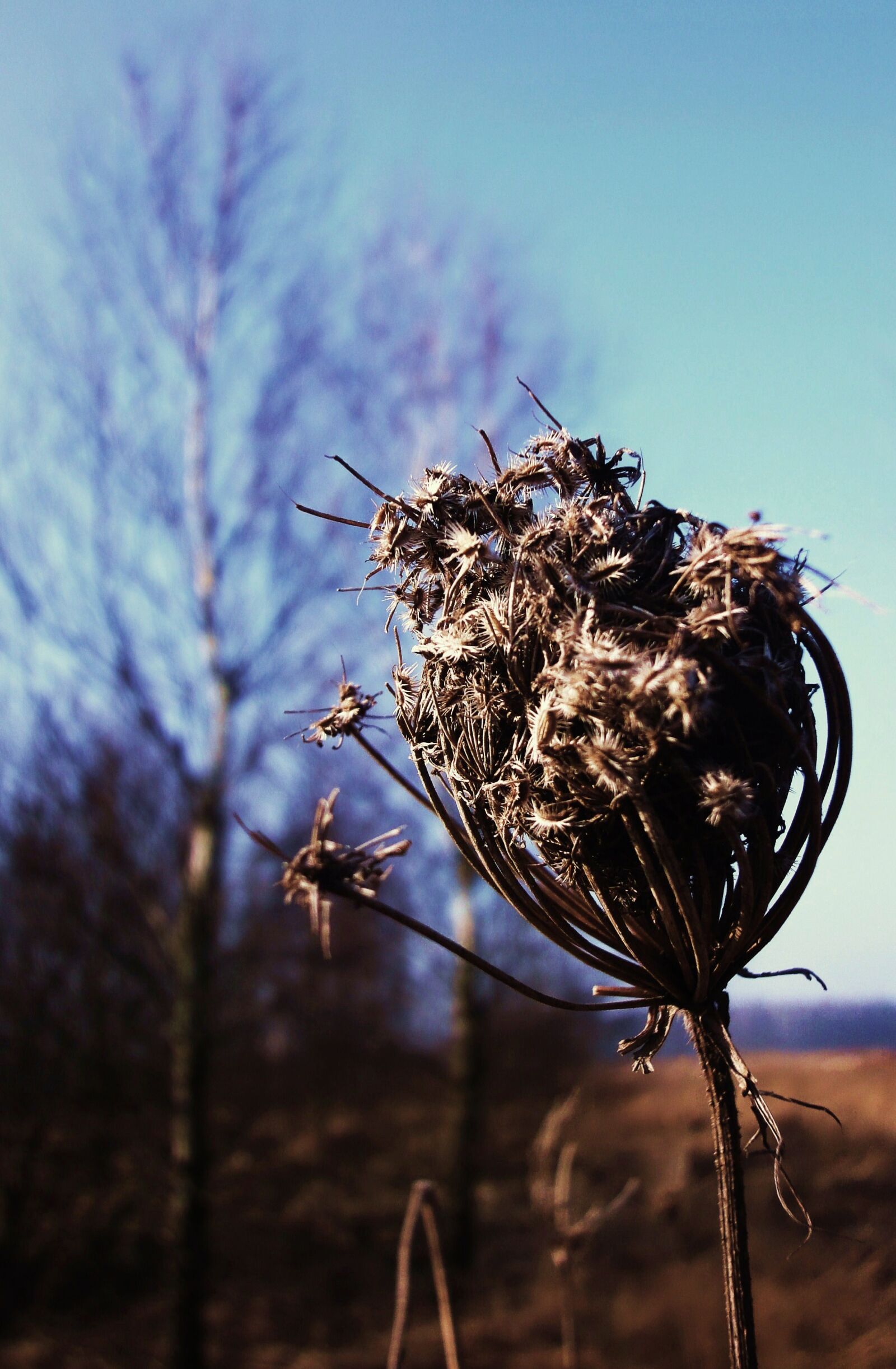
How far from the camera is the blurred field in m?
4.68

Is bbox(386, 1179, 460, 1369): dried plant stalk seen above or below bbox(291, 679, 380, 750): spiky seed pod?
below

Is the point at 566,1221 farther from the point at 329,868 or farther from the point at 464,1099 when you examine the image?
the point at 464,1099

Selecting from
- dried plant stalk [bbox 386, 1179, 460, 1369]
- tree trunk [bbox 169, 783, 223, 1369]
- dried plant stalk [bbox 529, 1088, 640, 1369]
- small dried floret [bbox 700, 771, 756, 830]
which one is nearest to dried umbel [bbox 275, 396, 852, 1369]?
small dried floret [bbox 700, 771, 756, 830]

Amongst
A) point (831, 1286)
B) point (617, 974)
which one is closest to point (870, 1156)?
point (831, 1286)

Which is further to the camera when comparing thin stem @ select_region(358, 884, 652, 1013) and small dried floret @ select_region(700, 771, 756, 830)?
thin stem @ select_region(358, 884, 652, 1013)

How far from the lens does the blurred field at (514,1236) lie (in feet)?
15.4

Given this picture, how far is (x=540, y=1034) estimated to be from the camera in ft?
33.3

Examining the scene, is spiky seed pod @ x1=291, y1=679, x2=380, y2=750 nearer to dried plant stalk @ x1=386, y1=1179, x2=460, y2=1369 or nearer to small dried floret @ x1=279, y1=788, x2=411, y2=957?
small dried floret @ x1=279, y1=788, x2=411, y2=957

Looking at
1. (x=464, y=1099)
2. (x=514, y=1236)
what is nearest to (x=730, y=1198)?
(x=464, y=1099)

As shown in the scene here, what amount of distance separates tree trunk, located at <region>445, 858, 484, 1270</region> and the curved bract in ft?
19.8

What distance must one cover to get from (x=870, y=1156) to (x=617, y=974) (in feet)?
15.1

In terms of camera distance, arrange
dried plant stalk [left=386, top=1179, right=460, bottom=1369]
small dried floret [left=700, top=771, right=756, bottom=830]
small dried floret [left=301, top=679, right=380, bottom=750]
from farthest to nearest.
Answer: dried plant stalk [left=386, top=1179, right=460, bottom=1369] < small dried floret [left=301, top=679, right=380, bottom=750] < small dried floret [left=700, top=771, right=756, bottom=830]

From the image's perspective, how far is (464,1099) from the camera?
24.4 feet

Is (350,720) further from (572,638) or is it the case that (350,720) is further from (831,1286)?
(831,1286)
